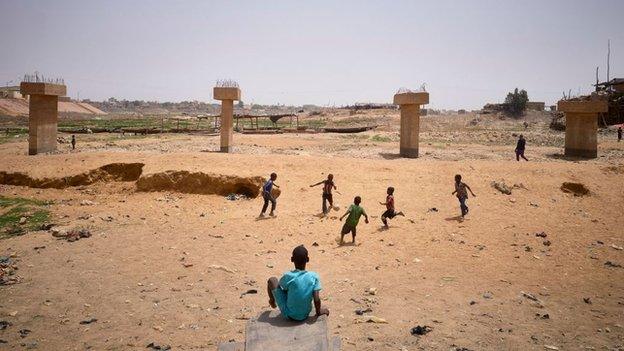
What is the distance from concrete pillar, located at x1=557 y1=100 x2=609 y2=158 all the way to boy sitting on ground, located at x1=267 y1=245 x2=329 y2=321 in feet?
55.8

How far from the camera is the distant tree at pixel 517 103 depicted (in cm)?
4272

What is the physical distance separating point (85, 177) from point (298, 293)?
38.7 ft

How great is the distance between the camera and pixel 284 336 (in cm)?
361

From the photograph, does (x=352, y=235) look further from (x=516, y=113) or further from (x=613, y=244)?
(x=516, y=113)

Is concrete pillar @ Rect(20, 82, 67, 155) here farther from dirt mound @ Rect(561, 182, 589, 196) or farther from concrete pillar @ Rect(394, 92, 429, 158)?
dirt mound @ Rect(561, 182, 589, 196)

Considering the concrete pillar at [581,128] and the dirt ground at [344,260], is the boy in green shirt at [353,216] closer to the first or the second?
the dirt ground at [344,260]

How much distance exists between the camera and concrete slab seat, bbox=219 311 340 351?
3.42m

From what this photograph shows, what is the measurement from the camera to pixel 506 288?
6.00 metres

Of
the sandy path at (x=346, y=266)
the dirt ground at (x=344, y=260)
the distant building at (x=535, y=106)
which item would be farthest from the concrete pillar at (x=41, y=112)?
the distant building at (x=535, y=106)

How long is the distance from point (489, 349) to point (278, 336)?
7.67ft

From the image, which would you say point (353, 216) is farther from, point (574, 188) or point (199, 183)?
point (574, 188)

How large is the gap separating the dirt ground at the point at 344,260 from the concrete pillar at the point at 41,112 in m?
3.05

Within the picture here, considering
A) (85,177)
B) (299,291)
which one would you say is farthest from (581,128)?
(85,177)

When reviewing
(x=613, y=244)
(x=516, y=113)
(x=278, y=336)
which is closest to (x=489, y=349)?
(x=278, y=336)
